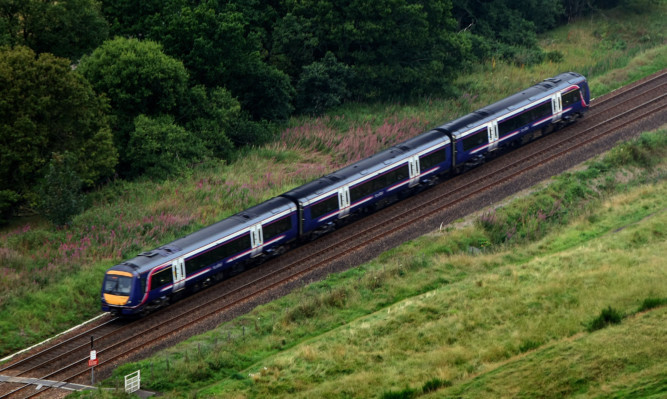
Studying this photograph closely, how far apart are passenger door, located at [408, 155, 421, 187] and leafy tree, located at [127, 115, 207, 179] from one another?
12.4 meters

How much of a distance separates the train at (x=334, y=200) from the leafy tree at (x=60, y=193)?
6702 millimetres

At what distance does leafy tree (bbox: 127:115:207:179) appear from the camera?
4694 cm

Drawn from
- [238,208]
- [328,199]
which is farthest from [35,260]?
[328,199]

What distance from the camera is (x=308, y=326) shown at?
109ft

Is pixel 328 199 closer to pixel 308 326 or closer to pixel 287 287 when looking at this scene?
pixel 287 287

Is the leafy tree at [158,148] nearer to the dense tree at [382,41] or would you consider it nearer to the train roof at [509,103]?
the dense tree at [382,41]

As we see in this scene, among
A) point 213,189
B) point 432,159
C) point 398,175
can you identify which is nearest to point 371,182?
point 398,175

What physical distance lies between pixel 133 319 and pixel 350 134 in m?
21.6

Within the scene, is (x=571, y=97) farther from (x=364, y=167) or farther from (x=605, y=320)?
(x=605, y=320)

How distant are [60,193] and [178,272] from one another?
8387mm

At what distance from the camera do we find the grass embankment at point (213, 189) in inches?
1444

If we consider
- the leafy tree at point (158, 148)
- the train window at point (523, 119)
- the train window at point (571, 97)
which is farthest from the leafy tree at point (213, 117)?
the train window at point (571, 97)

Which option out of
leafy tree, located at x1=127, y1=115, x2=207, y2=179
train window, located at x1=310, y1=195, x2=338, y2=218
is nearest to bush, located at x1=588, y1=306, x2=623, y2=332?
train window, located at x1=310, y1=195, x2=338, y2=218

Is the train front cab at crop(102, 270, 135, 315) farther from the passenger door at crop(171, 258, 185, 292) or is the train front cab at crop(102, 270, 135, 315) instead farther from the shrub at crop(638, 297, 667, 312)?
the shrub at crop(638, 297, 667, 312)
